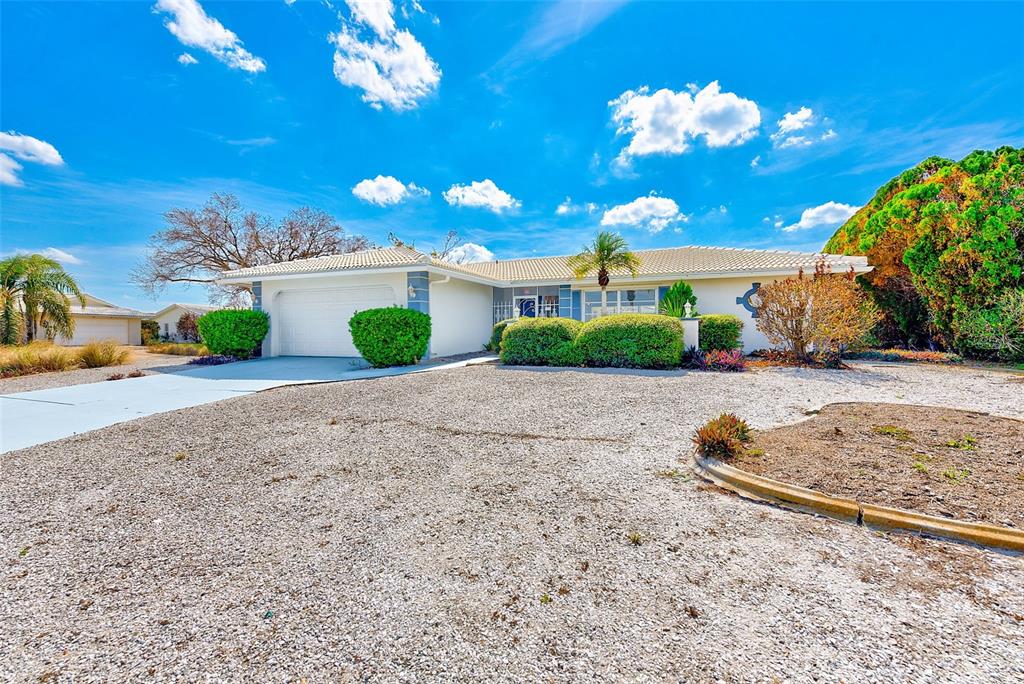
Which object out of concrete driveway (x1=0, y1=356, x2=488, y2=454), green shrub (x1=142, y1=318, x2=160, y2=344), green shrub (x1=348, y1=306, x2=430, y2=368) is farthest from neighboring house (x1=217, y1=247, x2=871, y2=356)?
green shrub (x1=142, y1=318, x2=160, y2=344)

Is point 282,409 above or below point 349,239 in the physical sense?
below

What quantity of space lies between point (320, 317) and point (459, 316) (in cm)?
507

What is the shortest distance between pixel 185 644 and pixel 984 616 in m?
3.89

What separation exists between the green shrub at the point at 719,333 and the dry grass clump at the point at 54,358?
19.2 meters

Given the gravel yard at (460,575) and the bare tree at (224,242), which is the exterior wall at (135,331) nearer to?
the bare tree at (224,242)

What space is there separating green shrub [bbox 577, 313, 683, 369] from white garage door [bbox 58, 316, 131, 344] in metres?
35.3

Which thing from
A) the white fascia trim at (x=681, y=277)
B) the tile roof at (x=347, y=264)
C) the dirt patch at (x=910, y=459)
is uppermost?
the tile roof at (x=347, y=264)

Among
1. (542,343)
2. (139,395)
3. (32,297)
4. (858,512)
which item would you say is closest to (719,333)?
(542,343)

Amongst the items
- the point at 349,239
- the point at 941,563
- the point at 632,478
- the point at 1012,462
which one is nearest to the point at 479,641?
the point at 632,478

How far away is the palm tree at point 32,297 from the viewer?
1497 cm

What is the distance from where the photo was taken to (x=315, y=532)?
2848 millimetres

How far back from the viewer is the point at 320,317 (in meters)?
14.3

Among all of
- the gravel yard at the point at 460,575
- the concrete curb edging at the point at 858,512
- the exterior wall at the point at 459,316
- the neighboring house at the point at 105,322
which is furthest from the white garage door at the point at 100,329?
the concrete curb edging at the point at 858,512

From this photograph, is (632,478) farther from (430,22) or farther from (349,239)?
(349,239)
